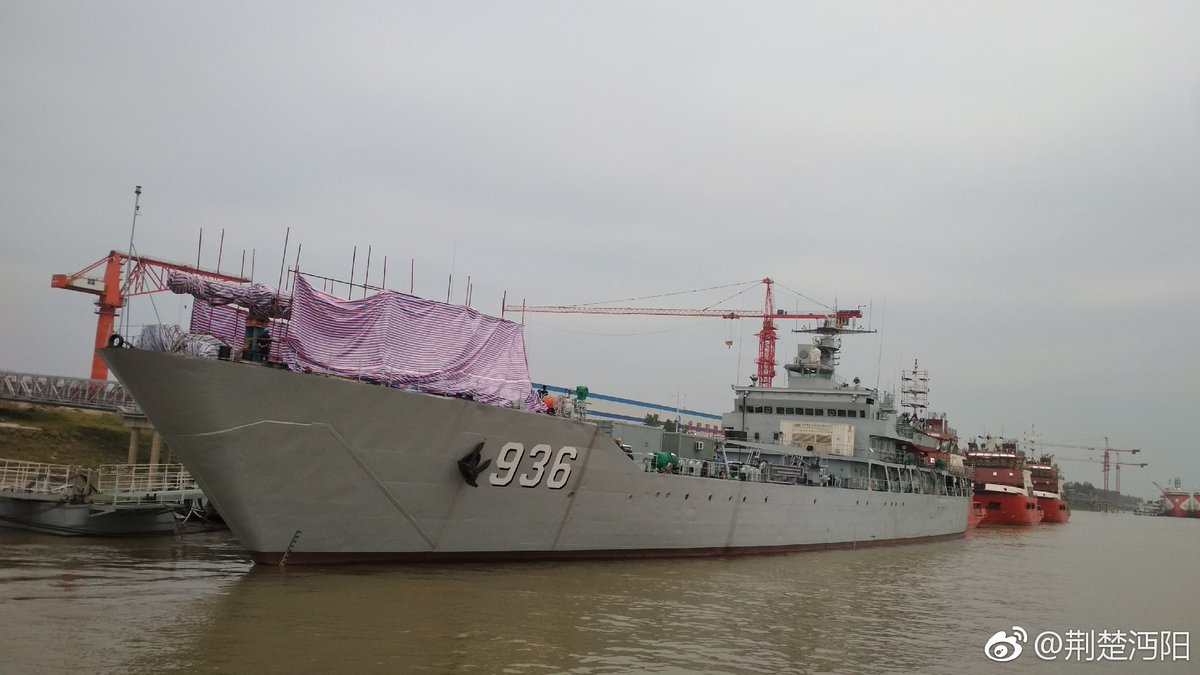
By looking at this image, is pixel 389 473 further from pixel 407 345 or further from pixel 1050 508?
pixel 1050 508

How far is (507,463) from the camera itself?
16.4 metres

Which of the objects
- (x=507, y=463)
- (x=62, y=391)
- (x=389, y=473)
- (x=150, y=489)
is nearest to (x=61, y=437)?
(x=62, y=391)

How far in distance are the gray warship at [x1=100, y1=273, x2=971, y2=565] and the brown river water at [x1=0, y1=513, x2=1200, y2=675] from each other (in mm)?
609

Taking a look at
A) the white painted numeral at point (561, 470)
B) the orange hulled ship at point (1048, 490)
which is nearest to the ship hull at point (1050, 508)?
the orange hulled ship at point (1048, 490)

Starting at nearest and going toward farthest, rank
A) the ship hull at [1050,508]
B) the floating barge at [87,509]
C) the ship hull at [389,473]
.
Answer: the ship hull at [389,473]
the floating barge at [87,509]
the ship hull at [1050,508]

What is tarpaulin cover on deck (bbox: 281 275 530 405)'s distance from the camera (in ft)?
49.3

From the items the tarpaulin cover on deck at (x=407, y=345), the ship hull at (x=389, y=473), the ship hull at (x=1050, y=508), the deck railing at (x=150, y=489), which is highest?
the tarpaulin cover on deck at (x=407, y=345)

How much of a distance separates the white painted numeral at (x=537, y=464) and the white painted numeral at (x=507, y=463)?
263 millimetres

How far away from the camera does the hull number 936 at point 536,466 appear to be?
53.7 feet

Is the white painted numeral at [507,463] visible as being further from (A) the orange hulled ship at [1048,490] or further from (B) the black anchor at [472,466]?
(A) the orange hulled ship at [1048,490]

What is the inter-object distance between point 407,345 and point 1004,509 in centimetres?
5102

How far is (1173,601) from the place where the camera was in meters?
19.8

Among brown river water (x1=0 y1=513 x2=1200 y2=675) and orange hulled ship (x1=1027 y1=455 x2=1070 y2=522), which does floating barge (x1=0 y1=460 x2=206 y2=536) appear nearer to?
brown river water (x1=0 y1=513 x2=1200 y2=675)

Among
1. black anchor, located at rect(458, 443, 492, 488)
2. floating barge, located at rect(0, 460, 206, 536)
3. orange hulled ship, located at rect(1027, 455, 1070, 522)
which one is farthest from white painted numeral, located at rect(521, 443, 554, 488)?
orange hulled ship, located at rect(1027, 455, 1070, 522)
